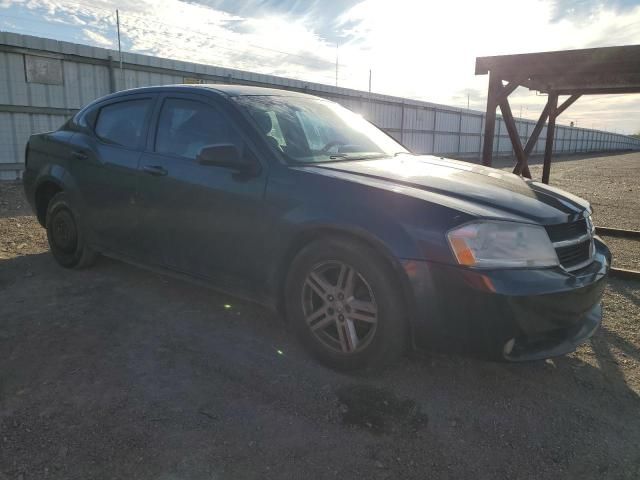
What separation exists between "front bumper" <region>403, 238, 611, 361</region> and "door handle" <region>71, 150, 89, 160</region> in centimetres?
313

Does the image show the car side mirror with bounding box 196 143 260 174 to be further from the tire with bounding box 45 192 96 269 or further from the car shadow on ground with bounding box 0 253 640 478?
the tire with bounding box 45 192 96 269

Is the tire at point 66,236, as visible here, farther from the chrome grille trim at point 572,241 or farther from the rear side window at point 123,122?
the chrome grille trim at point 572,241

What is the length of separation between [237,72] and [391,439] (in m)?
14.8

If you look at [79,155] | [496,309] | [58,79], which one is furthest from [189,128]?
[58,79]

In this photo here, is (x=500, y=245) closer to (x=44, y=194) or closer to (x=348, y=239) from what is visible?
(x=348, y=239)

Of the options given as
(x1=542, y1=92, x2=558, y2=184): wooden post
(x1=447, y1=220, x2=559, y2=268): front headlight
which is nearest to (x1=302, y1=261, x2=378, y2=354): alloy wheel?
(x1=447, y1=220, x2=559, y2=268): front headlight

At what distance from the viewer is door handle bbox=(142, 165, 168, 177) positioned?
11.2 ft

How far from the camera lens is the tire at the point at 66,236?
431cm

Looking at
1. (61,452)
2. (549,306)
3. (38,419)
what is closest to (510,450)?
(549,306)

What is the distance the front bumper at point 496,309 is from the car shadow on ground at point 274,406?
1.24 ft

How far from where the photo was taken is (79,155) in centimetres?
412

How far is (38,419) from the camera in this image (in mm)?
2277

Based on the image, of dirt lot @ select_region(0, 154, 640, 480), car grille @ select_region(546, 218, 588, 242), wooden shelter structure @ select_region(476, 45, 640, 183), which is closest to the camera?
dirt lot @ select_region(0, 154, 640, 480)

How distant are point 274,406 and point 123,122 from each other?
278 cm
